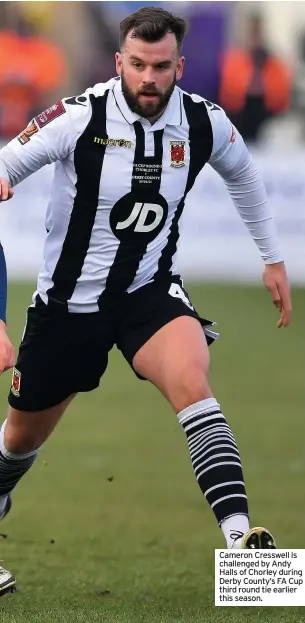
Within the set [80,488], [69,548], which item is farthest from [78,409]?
[69,548]

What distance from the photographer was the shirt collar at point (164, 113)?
17.7 feet

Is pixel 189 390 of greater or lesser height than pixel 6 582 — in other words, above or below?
above

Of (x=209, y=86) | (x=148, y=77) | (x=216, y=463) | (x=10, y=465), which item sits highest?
(x=148, y=77)

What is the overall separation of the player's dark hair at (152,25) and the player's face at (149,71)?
25mm

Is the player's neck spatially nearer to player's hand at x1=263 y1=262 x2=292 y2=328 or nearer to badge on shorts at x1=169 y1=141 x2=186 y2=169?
badge on shorts at x1=169 y1=141 x2=186 y2=169

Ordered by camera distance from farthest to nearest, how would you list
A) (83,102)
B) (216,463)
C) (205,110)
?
(205,110)
(83,102)
(216,463)

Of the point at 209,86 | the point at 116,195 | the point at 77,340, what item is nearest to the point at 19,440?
the point at 77,340

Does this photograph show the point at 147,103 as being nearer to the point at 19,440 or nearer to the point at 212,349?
the point at 19,440

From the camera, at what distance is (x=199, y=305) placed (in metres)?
16.5

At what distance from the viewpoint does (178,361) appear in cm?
509

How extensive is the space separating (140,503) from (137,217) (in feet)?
9.81

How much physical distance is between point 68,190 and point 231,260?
12974mm

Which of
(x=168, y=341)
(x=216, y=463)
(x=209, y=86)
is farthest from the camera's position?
(x=209, y=86)

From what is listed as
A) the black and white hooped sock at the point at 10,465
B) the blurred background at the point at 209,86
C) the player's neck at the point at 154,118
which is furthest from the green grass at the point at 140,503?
the blurred background at the point at 209,86
